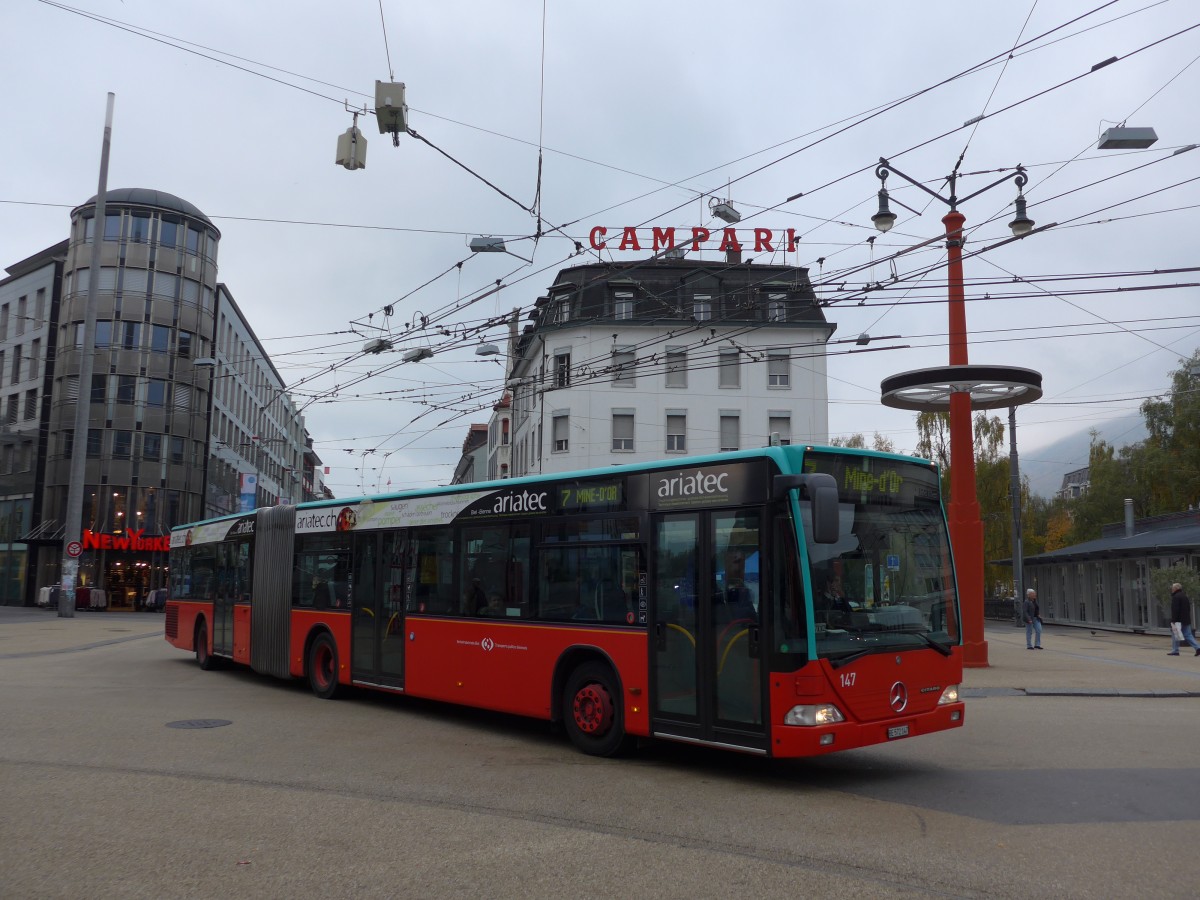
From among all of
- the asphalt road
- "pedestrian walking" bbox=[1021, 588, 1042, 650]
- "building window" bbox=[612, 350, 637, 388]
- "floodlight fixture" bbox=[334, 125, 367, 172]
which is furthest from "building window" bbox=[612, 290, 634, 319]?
the asphalt road

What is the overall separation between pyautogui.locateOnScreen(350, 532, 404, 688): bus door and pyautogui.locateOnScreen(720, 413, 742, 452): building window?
29929 mm

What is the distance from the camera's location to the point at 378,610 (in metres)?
13.7

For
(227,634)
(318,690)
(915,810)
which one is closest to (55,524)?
(227,634)

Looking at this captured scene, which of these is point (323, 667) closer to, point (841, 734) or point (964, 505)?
point (841, 734)

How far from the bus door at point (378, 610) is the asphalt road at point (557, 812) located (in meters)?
1.18

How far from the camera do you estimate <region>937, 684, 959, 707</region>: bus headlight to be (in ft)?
30.2

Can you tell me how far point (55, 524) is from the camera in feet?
164

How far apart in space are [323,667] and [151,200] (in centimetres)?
4369

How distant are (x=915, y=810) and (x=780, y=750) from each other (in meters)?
1.09

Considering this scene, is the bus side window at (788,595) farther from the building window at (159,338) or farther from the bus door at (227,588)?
the building window at (159,338)

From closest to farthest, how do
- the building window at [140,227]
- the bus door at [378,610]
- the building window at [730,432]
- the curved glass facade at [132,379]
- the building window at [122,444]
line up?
1. the bus door at [378,610]
2. the building window at [730,432]
3. the curved glass facade at [132,379]
4. the building window at [122,444]
5. the building window at [140,227]

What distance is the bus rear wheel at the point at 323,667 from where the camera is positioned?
48.0ft

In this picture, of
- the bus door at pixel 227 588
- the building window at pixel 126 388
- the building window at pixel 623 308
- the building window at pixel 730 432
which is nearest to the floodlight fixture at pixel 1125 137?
the bus door at pixel 227 588

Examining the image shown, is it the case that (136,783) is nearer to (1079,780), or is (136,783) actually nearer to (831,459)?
(831,459)
